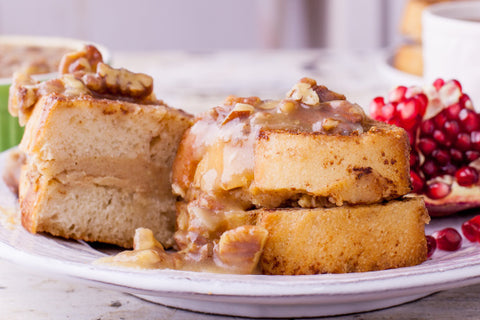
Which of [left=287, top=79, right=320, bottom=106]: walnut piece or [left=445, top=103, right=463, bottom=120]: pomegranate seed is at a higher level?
[left=287, top=79, right=320, bottom=106]: walnut piece

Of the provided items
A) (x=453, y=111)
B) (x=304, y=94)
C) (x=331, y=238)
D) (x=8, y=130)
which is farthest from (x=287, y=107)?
(x=8, y=130)

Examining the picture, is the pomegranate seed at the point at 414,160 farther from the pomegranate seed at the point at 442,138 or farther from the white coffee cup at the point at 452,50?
the white coffee cup at the point at 452,50

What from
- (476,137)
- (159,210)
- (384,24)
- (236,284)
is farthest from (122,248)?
(384,24)

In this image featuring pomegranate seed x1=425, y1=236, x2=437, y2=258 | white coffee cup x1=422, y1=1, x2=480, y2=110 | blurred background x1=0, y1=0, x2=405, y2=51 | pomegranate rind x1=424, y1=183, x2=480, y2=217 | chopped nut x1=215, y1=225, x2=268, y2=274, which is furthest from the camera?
blurred background x1=0, y1=0, x2=405, y2=51

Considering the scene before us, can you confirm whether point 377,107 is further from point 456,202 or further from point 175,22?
point 175,22

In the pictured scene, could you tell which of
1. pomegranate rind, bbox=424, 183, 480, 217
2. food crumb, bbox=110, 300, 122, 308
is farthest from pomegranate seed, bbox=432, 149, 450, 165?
food crumb, bbox=110, 300, 122, 308

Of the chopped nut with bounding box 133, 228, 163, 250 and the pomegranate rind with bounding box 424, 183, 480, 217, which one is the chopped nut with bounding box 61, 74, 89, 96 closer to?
the chopped nut with bounding box 133, 228, 163, 250

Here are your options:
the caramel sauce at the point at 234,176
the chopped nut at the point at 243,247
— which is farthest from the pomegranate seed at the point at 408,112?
the chopped nut at the point at 243,247
